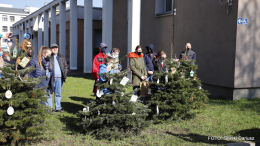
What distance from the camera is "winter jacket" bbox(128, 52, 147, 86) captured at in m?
6.94

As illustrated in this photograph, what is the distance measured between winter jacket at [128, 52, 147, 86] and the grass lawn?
64.4 inches

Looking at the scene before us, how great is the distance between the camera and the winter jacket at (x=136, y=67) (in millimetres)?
6938

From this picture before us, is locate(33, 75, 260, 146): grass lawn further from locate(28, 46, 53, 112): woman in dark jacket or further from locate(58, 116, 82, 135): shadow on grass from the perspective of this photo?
locate(28, 46, 53, 112): woman in dark jacket

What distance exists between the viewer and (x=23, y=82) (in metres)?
4.08

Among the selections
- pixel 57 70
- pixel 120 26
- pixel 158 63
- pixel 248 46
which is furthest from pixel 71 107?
pixel 120 26

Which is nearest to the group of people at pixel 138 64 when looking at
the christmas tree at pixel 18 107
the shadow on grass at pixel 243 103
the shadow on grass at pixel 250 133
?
the christmas tree at pixel 18 107

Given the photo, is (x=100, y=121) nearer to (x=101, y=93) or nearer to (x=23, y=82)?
(x=101, y=93)

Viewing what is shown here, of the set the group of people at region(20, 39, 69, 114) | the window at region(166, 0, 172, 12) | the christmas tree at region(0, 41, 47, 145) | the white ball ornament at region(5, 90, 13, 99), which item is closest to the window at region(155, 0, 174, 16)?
the window at region(166, 0, 172, 12)

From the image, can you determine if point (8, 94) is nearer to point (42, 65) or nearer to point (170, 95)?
point (42, 65)

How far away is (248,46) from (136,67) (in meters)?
4.33

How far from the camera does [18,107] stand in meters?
4.10

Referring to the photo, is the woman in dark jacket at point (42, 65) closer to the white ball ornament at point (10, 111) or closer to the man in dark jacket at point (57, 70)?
the man in dark jacket at point (57, 70)

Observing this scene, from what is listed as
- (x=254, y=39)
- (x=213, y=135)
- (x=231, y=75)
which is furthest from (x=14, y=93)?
(x=254, y=39)

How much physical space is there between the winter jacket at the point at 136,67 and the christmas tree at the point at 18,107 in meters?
3.16
